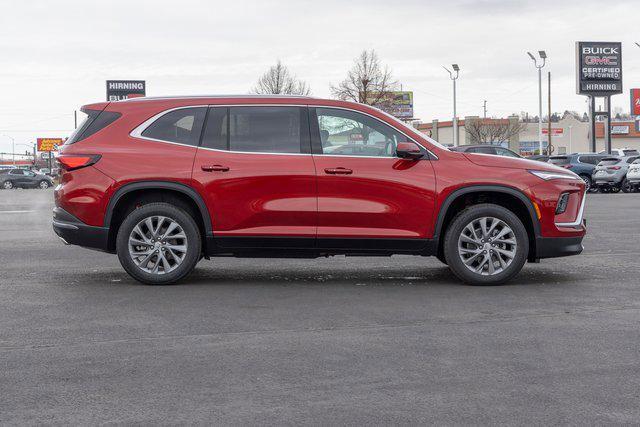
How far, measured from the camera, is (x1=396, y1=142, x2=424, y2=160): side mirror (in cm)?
816

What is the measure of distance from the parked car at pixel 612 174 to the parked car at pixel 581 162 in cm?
126

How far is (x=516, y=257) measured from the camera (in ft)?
27.6

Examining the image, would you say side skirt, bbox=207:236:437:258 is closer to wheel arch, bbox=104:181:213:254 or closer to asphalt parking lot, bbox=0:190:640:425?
wheel arch, bbox=104:181:213:254

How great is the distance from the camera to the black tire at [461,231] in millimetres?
8398

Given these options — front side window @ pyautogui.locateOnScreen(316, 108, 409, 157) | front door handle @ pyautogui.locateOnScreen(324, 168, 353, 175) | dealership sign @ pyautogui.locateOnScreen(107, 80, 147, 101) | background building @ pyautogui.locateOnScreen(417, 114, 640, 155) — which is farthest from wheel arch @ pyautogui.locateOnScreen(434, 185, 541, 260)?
background building @ pyautogui.locateOnScreen(417, 114, 640, 155)

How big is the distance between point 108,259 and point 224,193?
307 cm

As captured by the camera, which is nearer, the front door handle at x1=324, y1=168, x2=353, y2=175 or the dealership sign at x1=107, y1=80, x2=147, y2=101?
the front door handle at x1=324, y1=168, x2=353, y2=175

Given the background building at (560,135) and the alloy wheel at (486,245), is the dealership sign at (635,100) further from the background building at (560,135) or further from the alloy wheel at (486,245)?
the alloy wheel at (486,245)

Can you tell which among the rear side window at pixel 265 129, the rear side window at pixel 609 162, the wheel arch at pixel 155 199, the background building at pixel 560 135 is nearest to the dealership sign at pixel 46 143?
the background building at pixel 560 135

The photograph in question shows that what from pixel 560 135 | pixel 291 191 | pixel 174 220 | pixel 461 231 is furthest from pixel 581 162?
pixel 560 135

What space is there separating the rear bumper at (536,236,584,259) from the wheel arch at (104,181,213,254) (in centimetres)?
305

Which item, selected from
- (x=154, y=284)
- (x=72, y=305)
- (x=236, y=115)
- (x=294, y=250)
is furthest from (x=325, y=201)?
(x=72, y=305)

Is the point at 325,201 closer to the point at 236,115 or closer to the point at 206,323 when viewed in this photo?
the point at 236,115

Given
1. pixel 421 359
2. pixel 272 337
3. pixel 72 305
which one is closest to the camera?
pixel 421 359
